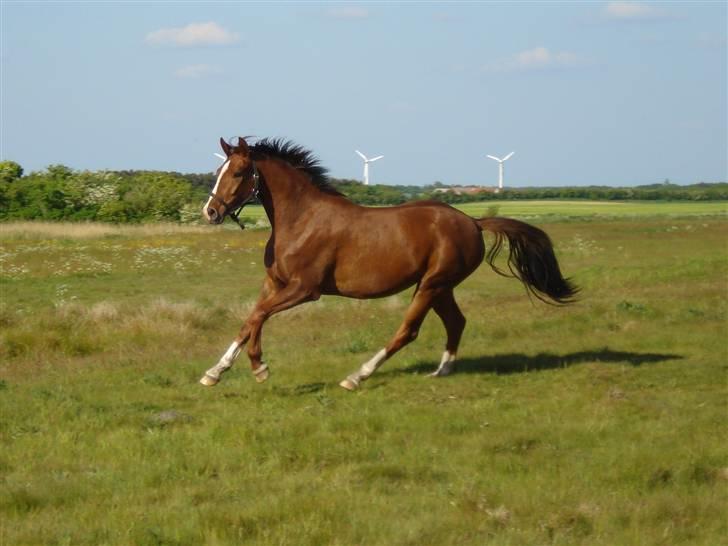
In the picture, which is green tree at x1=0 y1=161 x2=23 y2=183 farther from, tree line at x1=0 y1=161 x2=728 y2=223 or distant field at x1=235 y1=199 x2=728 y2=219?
distant field at x1=235 y1=199 x2=728 y2=219

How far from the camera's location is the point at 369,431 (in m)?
10.3

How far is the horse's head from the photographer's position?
13.0 meters

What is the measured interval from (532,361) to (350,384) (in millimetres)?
2725

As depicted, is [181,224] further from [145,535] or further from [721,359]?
[145,535]

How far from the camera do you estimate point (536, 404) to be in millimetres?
11719

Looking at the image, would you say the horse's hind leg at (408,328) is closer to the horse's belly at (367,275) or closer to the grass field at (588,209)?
the horse's belly at (367,275)

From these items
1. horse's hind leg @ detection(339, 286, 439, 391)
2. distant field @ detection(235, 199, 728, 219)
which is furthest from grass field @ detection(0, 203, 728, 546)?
distant field @ detection(235, 199, 728, 219)

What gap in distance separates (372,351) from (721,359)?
14.0 ft

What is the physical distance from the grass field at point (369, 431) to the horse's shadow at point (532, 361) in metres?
0.06

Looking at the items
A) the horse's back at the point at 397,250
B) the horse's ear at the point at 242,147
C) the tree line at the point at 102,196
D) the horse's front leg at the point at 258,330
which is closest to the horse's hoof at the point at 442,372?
the horse's back at the point at 397,250

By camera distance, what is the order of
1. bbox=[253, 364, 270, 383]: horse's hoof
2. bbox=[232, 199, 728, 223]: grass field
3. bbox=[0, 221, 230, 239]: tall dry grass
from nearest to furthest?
bbox=[253, 364, 270, 383]: horse's hoof < bbox=[0, 221, 230, 239]: tall dry grass < bbox=[232, 199, 728, 223]: grass field

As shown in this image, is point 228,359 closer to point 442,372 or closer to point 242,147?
point 242,147

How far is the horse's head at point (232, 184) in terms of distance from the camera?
13.0 meters

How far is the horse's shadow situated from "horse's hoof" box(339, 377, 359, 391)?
993mm
